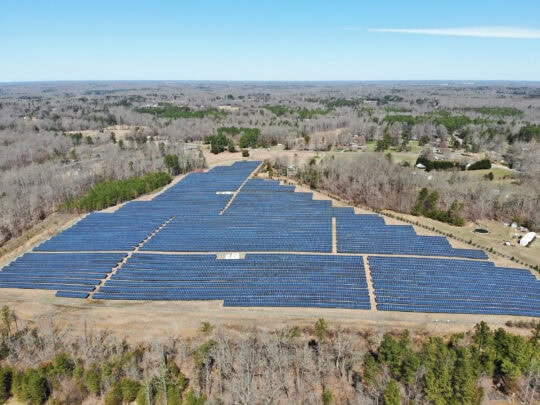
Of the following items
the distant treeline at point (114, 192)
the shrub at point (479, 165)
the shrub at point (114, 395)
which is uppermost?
the shrub at point (479, 165)

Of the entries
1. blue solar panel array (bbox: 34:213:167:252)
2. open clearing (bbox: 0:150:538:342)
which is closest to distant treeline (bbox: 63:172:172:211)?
blue solar panel array (bbox: 34:213:167:252)

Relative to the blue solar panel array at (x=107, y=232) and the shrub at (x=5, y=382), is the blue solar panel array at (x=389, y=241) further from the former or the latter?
the shrub at (x=5, y=382)

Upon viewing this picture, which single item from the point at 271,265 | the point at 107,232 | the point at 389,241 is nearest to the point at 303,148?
the point at 389,241

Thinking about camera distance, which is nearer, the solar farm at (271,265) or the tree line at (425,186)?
the solar farm at (271,265)

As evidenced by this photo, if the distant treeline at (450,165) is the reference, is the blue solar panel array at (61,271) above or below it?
below

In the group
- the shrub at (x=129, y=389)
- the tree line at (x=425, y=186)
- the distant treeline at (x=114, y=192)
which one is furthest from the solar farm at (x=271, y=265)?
the shrub at (x=129, y=389)

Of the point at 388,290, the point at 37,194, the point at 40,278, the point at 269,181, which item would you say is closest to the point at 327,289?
the point at 388,290

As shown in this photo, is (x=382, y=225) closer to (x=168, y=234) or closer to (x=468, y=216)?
(x=468, y=216)

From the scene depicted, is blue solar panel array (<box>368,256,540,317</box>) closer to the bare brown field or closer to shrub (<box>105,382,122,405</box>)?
the bare brown field
